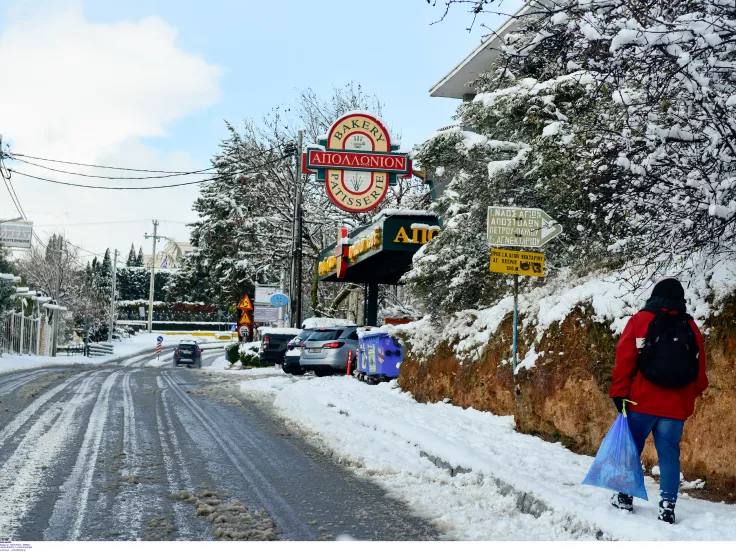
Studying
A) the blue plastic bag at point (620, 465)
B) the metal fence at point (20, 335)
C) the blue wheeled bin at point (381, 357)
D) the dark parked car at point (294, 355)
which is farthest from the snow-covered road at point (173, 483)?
the metal fence at point (20, 335)

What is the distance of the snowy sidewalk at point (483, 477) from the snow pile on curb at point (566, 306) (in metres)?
1.29

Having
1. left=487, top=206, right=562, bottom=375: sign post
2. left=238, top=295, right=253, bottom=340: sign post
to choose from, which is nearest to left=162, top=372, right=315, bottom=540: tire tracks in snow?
left=487, top=206, right=562, bottom=375: sign post

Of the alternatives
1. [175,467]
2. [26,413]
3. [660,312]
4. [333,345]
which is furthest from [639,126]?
[333,345]

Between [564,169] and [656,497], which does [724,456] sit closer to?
[656,497]

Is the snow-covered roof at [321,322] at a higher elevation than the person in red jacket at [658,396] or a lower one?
higher

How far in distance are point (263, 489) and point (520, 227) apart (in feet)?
16.8

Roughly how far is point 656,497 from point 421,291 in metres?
9.56

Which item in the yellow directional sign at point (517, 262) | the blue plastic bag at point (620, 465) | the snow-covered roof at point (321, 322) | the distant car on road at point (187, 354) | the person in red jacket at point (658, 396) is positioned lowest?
the distant car on road at point (187, 354)

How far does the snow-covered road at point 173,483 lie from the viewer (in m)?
5.48

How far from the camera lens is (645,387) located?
5703mm

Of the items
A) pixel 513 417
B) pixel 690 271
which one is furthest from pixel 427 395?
pixel 690 271

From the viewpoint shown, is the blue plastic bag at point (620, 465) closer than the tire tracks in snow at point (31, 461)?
Yes

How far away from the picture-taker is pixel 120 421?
1133cm

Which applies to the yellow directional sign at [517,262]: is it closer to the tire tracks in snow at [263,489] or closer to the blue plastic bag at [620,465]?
the tire tracks in snow at [263,489]
